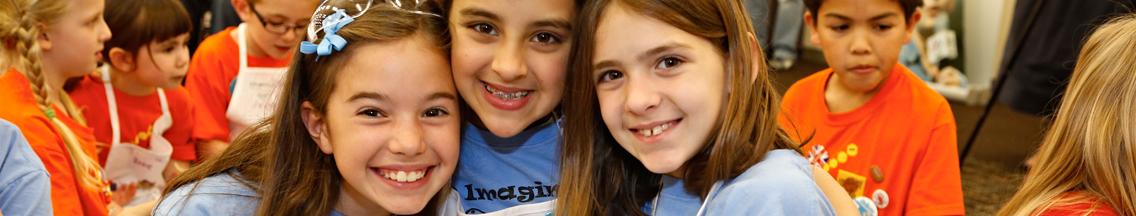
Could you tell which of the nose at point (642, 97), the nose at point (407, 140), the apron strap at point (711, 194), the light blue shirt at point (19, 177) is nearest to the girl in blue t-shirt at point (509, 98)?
the nose at point (407, 140)

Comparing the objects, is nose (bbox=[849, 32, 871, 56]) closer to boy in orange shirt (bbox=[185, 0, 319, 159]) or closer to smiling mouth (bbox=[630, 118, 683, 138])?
smiling mouth (bbox=[630, 118, 683, 138])

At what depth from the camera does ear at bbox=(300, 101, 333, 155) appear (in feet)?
6.77

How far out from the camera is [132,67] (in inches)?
125

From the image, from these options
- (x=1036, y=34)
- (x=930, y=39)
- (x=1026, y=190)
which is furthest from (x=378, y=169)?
(x=930, y=39)

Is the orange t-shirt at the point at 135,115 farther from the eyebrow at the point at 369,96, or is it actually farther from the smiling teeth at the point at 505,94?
the smiling teeth at the point at 505,94

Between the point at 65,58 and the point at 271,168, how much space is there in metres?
0.99

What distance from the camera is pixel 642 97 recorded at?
5.82 ft

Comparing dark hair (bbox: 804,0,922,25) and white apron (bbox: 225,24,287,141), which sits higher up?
dark hair (bbox: 804,0,922,25)

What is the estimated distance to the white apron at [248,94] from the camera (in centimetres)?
331

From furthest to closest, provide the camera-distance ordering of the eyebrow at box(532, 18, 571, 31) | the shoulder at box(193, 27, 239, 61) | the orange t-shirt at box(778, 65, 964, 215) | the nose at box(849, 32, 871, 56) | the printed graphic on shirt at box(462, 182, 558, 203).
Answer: the shoulder at box(193, 27, 239, 61) < the nose at box(849, 32, 871, 56) < the orange t-shirt at box(778, 65, 964, 215) < the printed graphic on shirt at box(462, 182, 558, 203) < the eyebrow at box(532, 18, 571, 31)

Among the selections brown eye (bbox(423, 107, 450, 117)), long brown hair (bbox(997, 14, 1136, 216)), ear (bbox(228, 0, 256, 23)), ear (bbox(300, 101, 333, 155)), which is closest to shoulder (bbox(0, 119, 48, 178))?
ear (bbox(300, 101, 333, 155))

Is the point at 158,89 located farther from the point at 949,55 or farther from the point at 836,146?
the point at 949,55

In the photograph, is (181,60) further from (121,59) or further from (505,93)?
(505,93)

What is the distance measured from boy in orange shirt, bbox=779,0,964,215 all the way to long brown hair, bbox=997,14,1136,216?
0.58 meters
